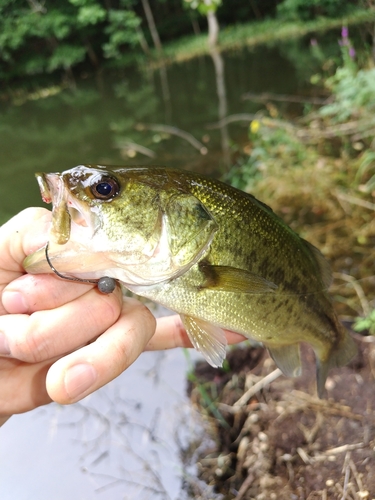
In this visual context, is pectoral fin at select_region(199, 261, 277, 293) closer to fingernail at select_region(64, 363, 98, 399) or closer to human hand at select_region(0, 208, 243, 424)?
human hand at select_region(0, 208, 243, 424)

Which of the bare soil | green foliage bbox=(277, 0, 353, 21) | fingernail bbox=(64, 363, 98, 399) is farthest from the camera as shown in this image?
green foliage bbox=(277, 0, 353, 21)

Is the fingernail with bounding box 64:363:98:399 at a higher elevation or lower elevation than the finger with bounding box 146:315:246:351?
higher

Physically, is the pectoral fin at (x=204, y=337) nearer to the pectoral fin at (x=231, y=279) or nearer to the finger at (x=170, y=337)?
the pectoral fin at (x=231, y=279)

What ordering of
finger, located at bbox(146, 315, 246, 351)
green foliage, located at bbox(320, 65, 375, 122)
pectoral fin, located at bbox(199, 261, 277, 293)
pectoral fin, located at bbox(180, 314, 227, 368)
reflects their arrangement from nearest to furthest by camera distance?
1. pectoral fin, located at bbox(199, 261, 277, 293)
2. pectoral fin, located at bbox(180, 314, 227, 368)
3. finger, located at bbox(146, 315, 246, 351)
4. green foliage, located at bbox(320, 65, 375, 122)

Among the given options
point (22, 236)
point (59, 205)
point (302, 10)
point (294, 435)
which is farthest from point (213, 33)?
point (59, 205)

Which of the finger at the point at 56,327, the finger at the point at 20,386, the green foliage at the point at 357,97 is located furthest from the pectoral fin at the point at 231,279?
the green foliage at the point at 357,97

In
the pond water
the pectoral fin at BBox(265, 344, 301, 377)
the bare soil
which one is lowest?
the pond water

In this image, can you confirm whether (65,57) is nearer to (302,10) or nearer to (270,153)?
(302,10)

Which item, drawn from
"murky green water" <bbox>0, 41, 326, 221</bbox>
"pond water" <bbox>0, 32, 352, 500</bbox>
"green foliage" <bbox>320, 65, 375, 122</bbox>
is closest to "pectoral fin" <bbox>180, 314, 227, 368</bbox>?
"pond water" <bbox>0, 32, 352, 500</bbox>
